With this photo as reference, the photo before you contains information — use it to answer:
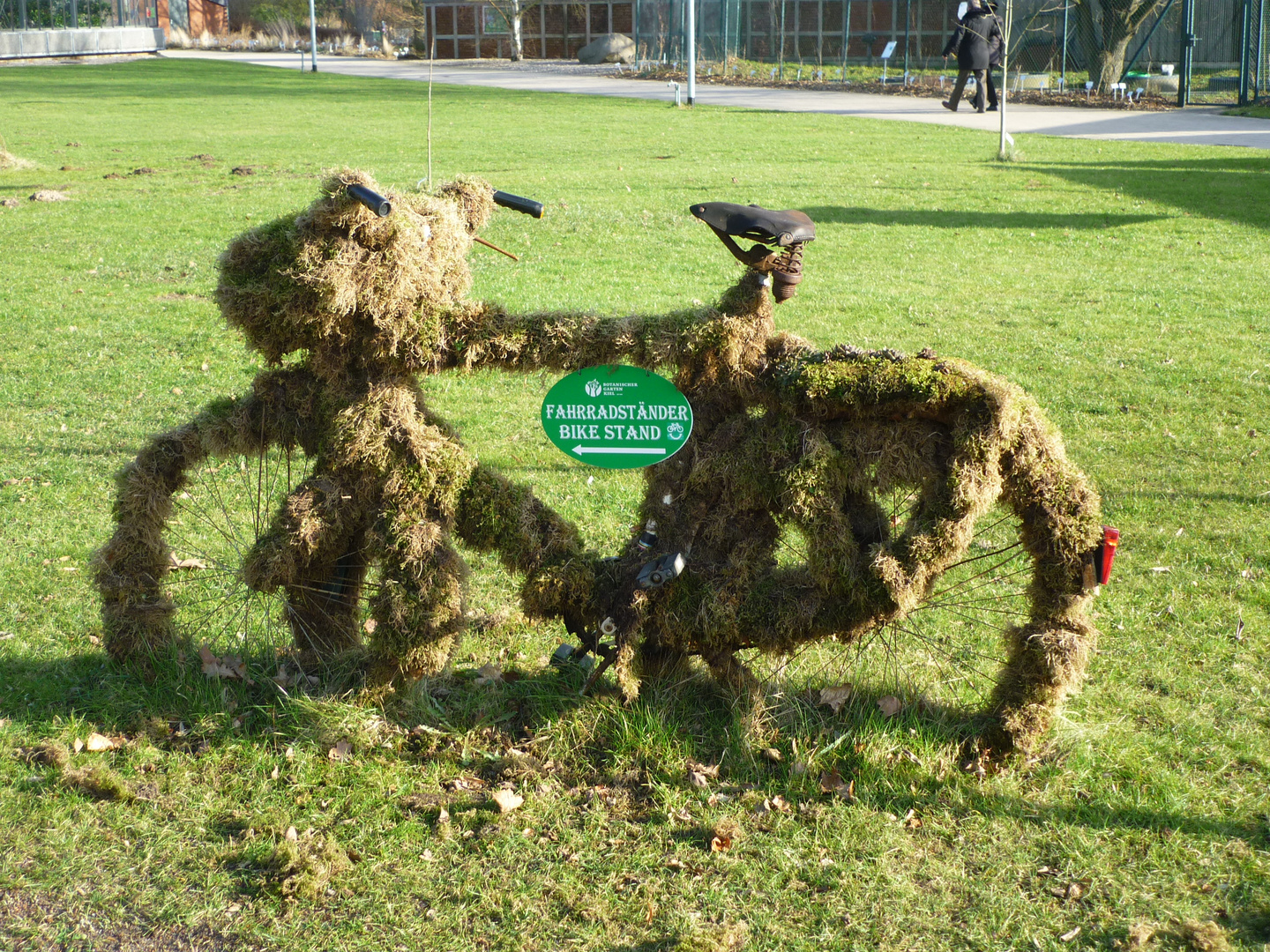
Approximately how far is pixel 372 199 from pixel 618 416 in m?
1.01

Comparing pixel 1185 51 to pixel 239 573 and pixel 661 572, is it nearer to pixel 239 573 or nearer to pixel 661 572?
pixel 661 572

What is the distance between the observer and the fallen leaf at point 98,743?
384cm

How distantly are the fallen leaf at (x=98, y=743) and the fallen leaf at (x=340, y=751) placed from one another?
773 mm

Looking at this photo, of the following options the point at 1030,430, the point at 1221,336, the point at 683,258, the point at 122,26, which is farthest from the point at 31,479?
the point at 122,26

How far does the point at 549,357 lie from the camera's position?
368 centimetres

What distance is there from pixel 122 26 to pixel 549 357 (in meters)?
59.8

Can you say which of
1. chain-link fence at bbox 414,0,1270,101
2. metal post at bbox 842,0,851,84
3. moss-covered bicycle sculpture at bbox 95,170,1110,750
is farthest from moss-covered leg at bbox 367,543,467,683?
metal post at bbox 842,0,851,84

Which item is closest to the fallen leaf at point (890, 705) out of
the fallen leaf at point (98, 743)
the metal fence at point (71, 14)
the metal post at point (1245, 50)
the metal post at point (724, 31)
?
the fallen leaf at point (98, 743)

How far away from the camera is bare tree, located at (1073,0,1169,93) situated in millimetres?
29922

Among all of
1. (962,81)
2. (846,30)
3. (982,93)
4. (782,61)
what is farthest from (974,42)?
(782,61)

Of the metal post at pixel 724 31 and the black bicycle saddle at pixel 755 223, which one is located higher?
the metal post at pixel 724 31

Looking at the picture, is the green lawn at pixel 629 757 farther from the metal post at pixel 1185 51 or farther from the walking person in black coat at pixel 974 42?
the metal post at pixel 1185 51

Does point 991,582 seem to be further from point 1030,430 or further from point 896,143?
point 896,143

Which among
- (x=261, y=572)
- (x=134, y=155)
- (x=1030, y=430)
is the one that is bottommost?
(x=261, y=572)
